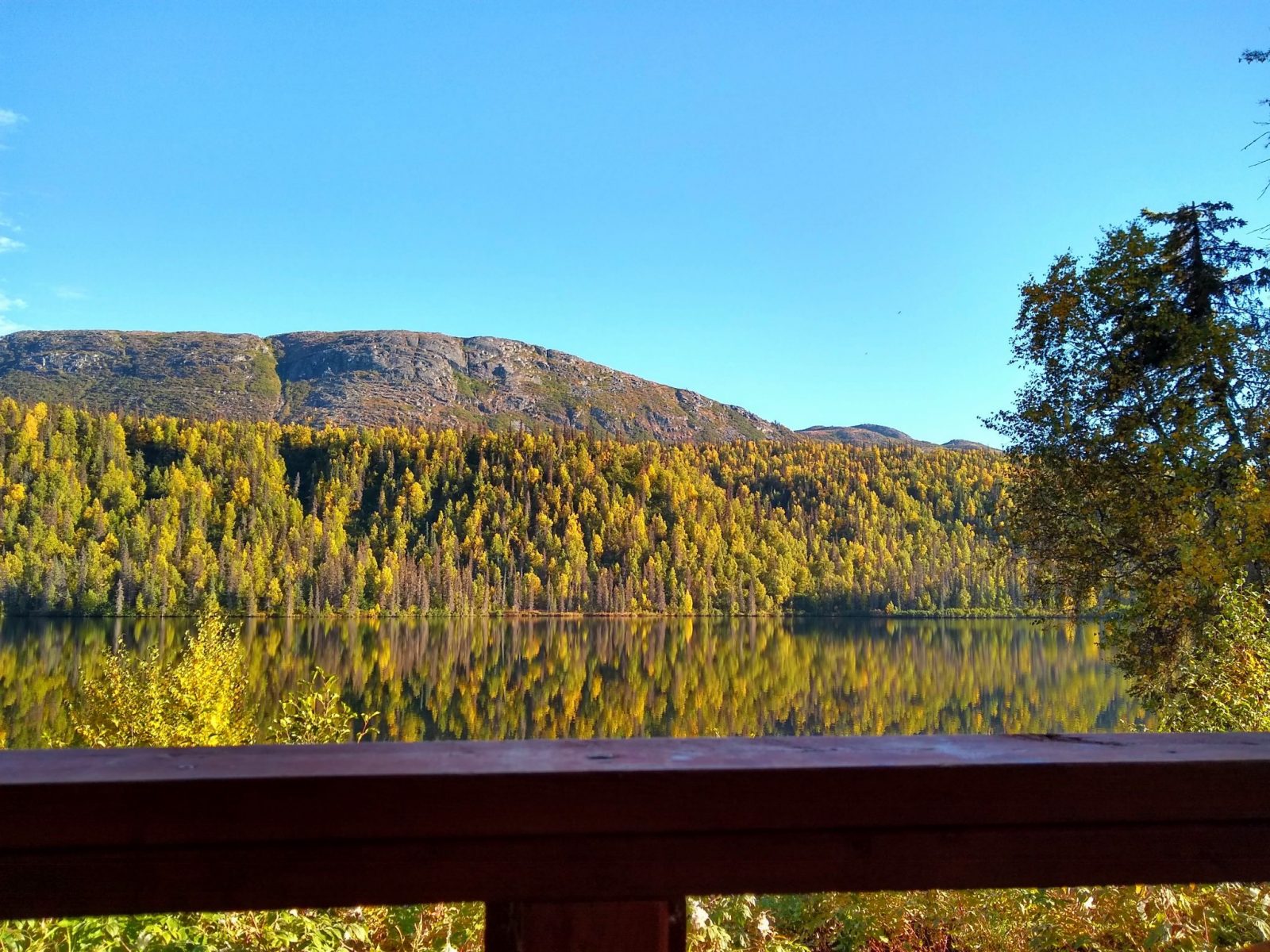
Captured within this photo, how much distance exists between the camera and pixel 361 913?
10.4 ft

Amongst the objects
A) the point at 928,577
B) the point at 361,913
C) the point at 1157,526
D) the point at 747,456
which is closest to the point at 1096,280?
the point at 1157,526

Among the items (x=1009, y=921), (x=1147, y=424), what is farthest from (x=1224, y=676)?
(x=1009, y=921)

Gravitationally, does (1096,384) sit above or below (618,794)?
above

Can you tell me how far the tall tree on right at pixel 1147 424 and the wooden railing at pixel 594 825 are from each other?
8520mm

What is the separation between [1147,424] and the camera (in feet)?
30.2

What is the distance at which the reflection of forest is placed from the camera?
3088 centimetres

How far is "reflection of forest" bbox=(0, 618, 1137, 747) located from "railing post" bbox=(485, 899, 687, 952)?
11307 millimetres

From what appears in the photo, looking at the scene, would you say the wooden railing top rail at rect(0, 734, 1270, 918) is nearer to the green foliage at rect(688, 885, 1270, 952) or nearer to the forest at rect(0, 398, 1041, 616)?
the green foliage at rect(688, 885, 1270, 952)

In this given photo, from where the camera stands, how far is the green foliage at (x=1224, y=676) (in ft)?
20.6

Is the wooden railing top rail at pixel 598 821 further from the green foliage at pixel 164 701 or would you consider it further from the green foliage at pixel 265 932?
the green foliage at pixel 164 701

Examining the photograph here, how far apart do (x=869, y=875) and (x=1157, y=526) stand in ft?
31.5

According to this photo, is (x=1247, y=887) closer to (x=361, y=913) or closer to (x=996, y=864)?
(x=361, y=913)

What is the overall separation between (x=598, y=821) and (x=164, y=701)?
1027cm

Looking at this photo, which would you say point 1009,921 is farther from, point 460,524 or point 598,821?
point 460,524
